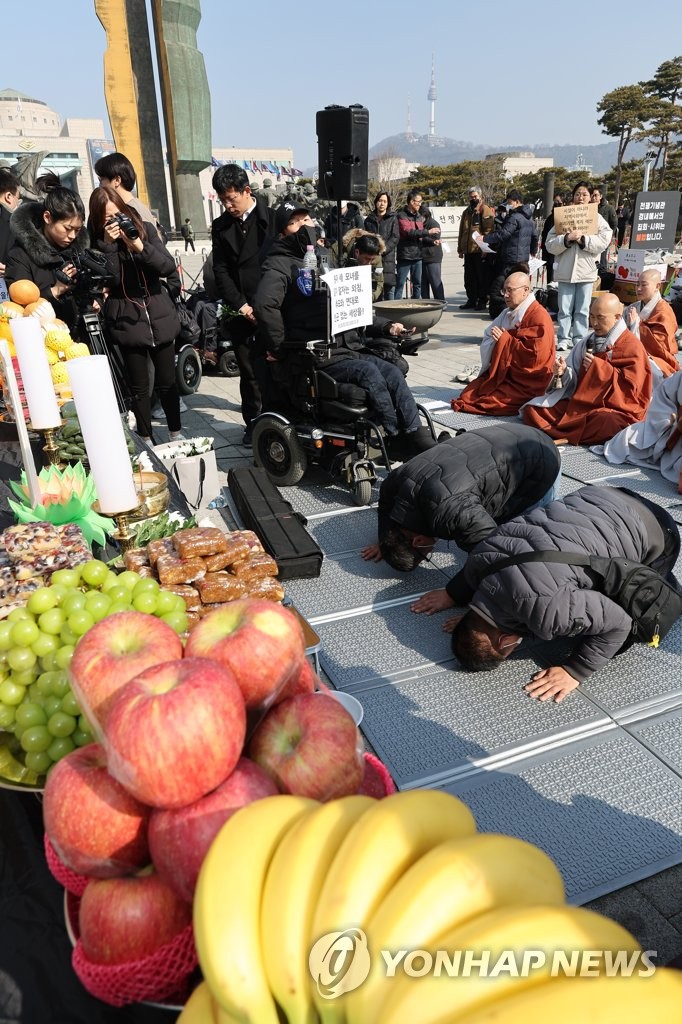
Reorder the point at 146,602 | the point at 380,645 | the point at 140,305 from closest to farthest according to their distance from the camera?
the point at 146,602 → the point at 380,645 → the point at 140,305

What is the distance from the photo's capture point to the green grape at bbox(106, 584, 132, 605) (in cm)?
165

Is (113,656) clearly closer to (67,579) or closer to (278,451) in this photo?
(67,579)

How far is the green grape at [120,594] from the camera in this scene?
1.65 metres

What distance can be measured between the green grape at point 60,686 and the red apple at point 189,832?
565 millimetres

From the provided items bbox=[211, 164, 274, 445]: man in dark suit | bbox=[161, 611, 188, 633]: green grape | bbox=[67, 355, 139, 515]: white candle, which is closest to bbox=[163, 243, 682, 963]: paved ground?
bbox=[211, 164, 274, 445]: man in dark suit

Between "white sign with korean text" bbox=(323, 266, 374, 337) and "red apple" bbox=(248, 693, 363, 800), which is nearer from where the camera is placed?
"red apple" bbox=(248, 693, 363, 800)

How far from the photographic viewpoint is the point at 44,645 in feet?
5.04

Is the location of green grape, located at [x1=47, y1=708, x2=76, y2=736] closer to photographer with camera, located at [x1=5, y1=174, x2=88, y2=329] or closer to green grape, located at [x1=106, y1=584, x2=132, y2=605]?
green grape, located at [x1=106, y1=584, x2=132, y2=605]

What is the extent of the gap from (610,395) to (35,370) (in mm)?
5185

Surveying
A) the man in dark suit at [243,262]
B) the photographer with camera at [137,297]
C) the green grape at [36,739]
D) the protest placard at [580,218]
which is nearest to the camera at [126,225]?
the photographer with camera at [137,297]

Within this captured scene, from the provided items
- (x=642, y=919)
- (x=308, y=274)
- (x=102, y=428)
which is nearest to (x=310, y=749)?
(x=102, y=428)

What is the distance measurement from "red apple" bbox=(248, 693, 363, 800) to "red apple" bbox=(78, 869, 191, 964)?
24 cm

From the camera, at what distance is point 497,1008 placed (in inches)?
24.3

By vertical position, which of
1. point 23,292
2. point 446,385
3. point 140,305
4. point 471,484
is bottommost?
point 446,385
